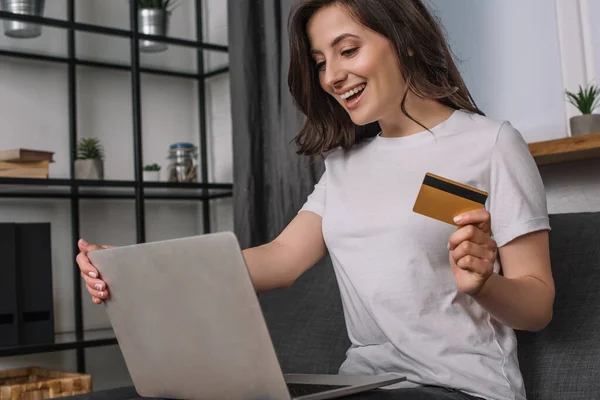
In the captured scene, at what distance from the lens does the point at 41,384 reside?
2141mm

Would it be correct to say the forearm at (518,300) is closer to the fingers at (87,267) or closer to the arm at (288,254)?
the arm at (288,254)

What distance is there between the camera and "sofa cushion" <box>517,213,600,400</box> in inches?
48.9

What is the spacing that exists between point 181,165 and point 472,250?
77.1 inches

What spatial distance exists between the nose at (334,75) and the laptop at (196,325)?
0.46 meters

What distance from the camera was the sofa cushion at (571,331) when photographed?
1241mm

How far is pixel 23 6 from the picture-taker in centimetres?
244

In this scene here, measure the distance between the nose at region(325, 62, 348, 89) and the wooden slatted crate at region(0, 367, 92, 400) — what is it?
1175 mm

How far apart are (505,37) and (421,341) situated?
111 centimetres

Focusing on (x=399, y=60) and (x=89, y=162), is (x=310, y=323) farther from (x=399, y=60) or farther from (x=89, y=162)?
(x=89, y=162)

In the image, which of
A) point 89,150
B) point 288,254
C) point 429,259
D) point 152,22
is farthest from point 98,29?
point 429,259

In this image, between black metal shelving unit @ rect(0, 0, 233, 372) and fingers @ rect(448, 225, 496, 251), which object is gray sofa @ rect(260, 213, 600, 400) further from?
black metal shelving unit @ rect(0, 0, 233, 372)

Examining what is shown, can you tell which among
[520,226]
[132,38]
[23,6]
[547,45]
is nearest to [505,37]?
[547,45]

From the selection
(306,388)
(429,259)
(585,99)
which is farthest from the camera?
(585,99)

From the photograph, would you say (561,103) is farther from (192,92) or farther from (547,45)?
(192,92)
